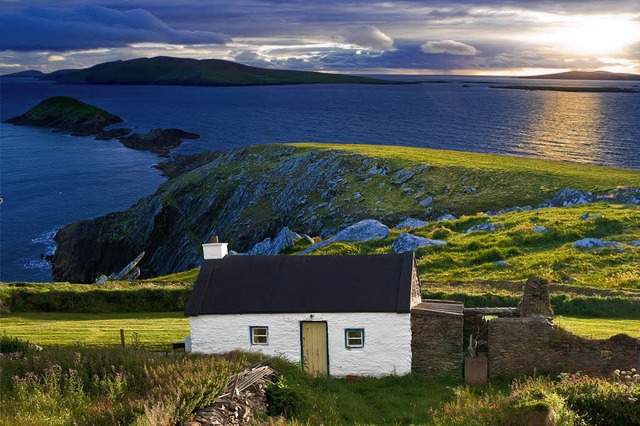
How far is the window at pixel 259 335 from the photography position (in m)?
27.4

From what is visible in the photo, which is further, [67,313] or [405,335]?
[67,313]

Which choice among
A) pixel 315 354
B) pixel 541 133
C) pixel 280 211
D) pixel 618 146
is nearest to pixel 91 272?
pixel 280 211

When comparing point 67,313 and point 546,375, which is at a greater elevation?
point 546,375

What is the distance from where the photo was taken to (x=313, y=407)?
67.7ft

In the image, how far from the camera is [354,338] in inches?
1059

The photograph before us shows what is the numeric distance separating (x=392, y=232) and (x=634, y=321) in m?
23.5

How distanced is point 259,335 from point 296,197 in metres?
49.5

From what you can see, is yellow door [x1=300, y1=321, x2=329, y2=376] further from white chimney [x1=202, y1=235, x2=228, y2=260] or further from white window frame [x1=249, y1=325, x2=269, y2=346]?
white chimney [x1=202, y1=235, x2=228, y2=260]

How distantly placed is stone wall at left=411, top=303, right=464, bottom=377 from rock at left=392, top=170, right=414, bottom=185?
47283 mm

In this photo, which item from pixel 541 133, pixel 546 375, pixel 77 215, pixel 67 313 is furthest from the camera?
pixel 541 133

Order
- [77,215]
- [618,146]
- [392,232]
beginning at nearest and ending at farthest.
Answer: [392,232] → [77,215] → [618,146]

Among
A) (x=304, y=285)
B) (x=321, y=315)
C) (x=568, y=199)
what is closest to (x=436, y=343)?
(x=321, y=315)

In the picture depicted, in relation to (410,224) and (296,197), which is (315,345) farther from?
(296,197)

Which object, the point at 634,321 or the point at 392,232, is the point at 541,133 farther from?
the point at 634,321
